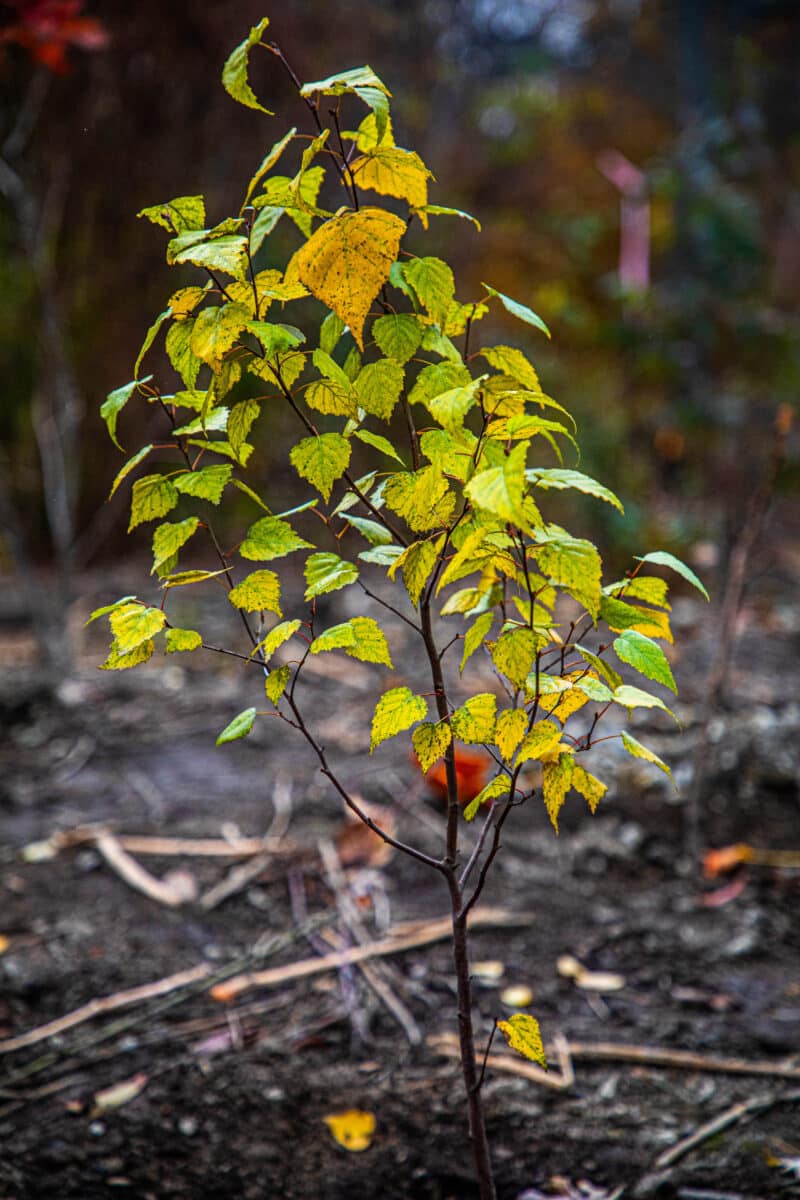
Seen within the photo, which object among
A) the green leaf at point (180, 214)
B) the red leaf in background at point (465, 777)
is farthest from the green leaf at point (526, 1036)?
the red leaf in background at point (465, 777)

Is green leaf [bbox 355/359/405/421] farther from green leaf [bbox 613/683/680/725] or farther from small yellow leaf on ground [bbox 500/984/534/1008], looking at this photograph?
small yellow leaf on ground [bbox 500/984/534/1008]

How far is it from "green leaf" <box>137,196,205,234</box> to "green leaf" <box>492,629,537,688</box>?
560mm

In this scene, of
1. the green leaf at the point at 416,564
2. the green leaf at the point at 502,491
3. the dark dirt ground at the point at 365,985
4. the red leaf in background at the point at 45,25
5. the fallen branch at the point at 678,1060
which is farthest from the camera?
the red leaf in background at the point at 45,25

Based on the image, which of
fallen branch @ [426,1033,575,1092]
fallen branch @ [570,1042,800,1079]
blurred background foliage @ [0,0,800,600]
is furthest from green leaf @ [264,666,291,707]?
blurred background foliage @ [0,0,800,600]

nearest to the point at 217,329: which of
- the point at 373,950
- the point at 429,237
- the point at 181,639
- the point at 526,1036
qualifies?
the point at 181,639

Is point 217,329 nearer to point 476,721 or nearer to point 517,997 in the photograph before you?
point 476,721

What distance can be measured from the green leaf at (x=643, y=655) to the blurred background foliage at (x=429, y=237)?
1.94 m

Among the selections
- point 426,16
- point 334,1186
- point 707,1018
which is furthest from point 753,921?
point 426,16

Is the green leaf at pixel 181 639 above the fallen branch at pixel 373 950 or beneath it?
above

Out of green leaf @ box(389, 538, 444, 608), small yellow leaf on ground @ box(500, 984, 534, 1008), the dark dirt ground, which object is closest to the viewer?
green leaf @ box(389, 538, 444, 608)

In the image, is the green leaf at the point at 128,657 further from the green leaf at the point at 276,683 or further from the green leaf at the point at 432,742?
the green leaf at the point at 432,742

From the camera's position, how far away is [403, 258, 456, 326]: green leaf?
3.28 ft

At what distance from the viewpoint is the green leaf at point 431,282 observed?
999 mm

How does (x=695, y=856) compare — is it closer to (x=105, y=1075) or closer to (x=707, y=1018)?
(x=707, y=1018)
